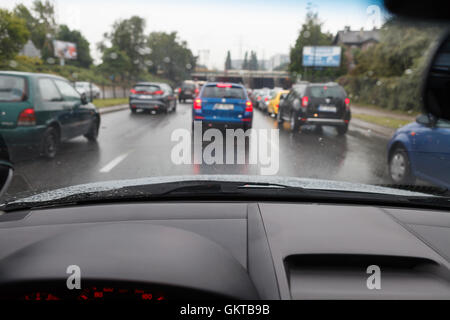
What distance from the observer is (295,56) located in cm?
7381

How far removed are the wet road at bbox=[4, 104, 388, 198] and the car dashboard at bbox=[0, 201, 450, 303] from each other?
9.51ft

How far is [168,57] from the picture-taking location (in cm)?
11625

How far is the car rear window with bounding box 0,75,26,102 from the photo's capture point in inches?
295

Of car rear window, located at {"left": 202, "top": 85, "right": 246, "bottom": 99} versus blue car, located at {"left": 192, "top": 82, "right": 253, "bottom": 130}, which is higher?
car rear window, located at {"left": 202, "top": 85, "right": 246, "bottom": 99}

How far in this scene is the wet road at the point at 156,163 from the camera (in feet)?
21.7

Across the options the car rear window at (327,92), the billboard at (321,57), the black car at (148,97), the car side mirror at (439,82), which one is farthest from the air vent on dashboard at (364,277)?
the billboard at (321,57)

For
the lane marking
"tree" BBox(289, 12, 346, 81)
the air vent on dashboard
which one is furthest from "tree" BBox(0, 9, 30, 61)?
"tree" BBox(289, 12, 346, 81)

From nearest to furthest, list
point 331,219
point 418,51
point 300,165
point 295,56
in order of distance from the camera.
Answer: point 331,219 → point 300,165 → point 418,51 → point 295,56

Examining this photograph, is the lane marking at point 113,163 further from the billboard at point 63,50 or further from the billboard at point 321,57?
the billboard at point 63,50

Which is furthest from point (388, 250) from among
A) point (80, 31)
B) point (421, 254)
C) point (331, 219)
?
point (80, 31)

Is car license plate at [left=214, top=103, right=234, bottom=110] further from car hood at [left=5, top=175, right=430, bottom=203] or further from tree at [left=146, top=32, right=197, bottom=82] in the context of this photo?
tree at [left=146, top=32, right=197, bottom=82]

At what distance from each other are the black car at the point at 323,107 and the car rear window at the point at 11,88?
925 cm
